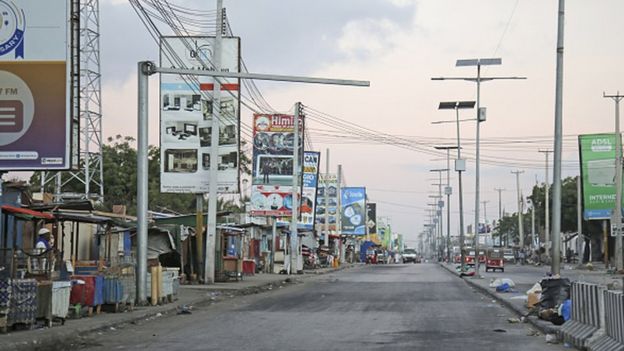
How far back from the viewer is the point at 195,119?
120ft

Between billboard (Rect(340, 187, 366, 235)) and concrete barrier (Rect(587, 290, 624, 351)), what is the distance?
9286 centimetres

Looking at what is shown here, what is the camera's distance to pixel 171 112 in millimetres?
36531

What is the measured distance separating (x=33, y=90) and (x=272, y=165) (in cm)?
3292

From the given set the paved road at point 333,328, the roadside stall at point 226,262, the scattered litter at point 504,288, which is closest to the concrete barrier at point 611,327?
the paved road at point 333,328

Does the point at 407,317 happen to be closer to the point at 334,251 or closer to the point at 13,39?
the point at 13,39

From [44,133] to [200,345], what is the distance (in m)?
6.78

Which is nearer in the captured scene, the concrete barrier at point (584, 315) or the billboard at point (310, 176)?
the concrete barrier at point (584, 315)

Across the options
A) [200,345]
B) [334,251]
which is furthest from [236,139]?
[334,251]

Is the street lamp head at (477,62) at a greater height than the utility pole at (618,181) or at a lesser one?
greater

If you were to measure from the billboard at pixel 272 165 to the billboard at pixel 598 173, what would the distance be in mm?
19464

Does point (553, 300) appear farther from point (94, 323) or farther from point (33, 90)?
point (33, 90)

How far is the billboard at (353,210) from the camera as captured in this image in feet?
349

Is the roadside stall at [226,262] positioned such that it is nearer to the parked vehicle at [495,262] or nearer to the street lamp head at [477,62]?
the street lamp head at [477,62]

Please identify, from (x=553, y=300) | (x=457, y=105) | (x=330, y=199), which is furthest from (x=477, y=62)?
(x=330, y=199)
